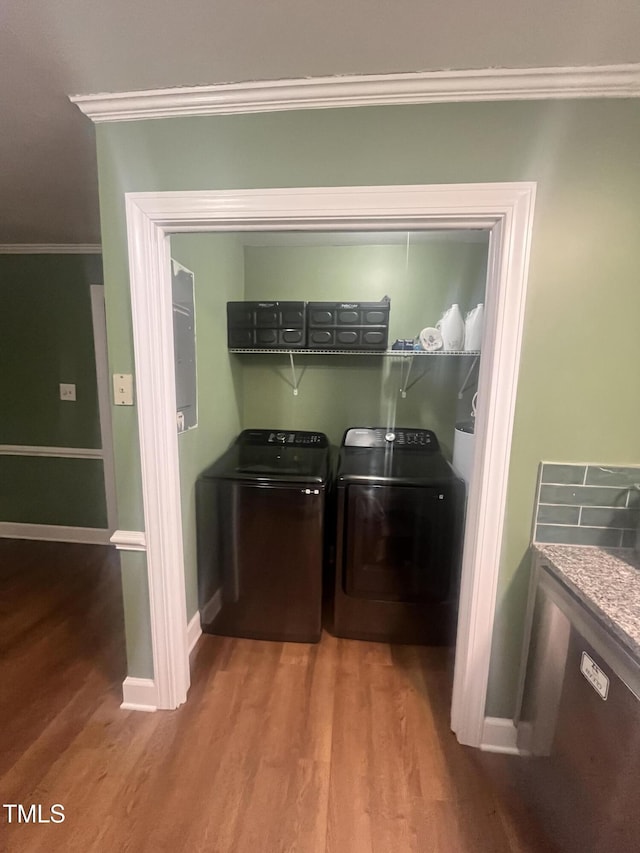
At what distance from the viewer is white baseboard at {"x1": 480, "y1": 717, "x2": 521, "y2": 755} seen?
4.91 feet

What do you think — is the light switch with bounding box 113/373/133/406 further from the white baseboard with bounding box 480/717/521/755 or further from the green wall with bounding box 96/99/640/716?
the white baseboard with bounding box 480/717/521/755

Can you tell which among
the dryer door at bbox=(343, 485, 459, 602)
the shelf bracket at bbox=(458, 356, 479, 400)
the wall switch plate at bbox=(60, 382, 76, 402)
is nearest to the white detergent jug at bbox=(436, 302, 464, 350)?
the shelf bracket at bbox=(458, 356, 479, 400)

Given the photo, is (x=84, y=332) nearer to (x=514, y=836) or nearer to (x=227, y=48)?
(x=227, y=48)

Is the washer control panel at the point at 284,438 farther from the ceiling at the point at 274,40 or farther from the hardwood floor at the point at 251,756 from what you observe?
the ceiling at the point at 274,40

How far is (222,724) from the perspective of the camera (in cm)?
160

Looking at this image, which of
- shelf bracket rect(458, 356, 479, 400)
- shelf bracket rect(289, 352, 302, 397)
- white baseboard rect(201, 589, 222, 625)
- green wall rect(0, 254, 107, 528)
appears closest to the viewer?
white baseboard rect(201, 589, 222, 625)

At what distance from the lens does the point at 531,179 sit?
121cm

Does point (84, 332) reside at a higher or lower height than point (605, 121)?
lower

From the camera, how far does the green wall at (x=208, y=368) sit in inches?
74.4

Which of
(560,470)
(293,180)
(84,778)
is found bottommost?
(84,778)

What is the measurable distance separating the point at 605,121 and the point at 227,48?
43.2 inches

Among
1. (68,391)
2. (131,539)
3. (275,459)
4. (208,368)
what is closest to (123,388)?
(131,539)

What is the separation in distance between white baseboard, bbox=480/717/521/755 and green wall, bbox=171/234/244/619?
1389 mm

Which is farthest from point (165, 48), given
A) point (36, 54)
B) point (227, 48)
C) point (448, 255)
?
point (448, 255)
